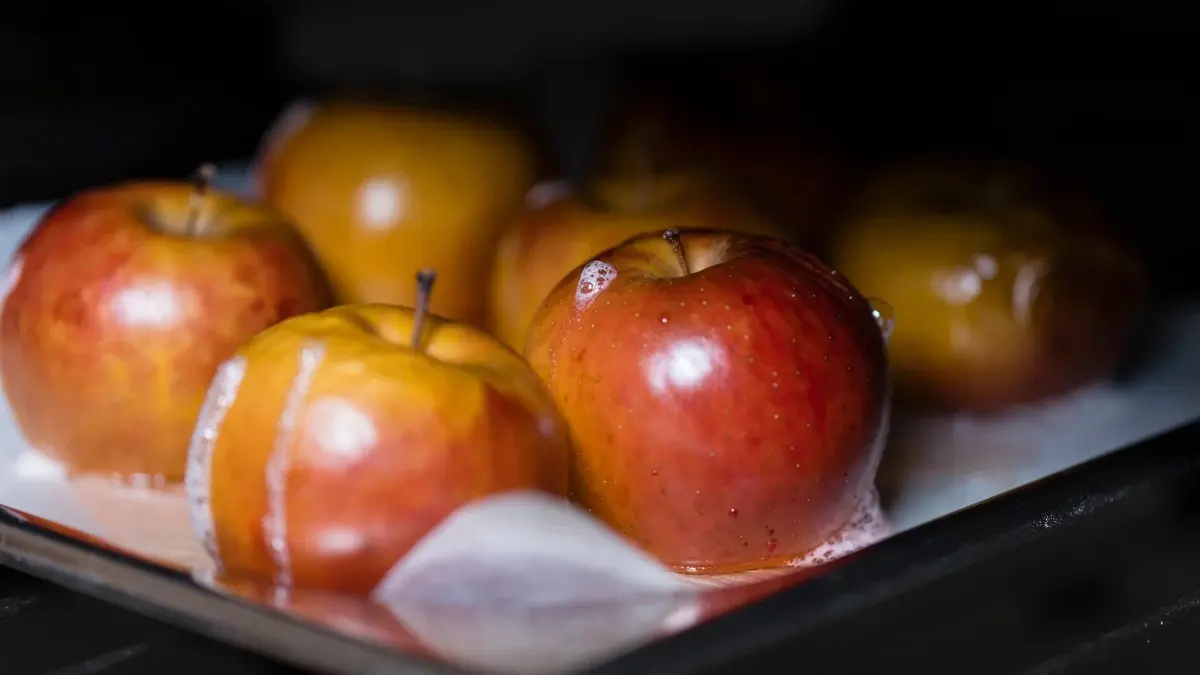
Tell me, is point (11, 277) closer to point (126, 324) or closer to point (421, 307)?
point (126, 324)

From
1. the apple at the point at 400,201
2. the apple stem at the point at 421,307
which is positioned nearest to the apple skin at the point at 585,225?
the apple at the point at 400,201

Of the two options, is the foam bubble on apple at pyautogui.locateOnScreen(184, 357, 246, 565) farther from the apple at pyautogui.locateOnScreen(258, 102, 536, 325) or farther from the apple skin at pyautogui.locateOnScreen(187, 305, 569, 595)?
the apple at pyautogui.locateOnScreen(258, 102, 536, 325)

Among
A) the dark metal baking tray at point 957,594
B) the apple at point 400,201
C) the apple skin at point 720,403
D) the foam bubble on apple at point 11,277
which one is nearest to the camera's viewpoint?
the dark metal baking tray at point 957,594

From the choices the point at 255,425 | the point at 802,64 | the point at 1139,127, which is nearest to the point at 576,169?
the point at 802,64

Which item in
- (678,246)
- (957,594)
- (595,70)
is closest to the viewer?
(957,594)

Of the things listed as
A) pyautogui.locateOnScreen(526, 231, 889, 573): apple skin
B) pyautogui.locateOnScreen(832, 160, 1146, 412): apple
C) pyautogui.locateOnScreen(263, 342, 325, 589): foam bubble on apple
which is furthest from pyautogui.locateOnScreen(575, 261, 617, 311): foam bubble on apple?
pyautogui.locateOnScreen(832, 160, 1146, 412): apple

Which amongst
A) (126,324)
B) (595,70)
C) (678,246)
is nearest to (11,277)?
(126,324)

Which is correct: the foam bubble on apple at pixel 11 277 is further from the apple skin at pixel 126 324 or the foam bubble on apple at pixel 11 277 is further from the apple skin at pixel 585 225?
the apple skin at pixel 585 225
